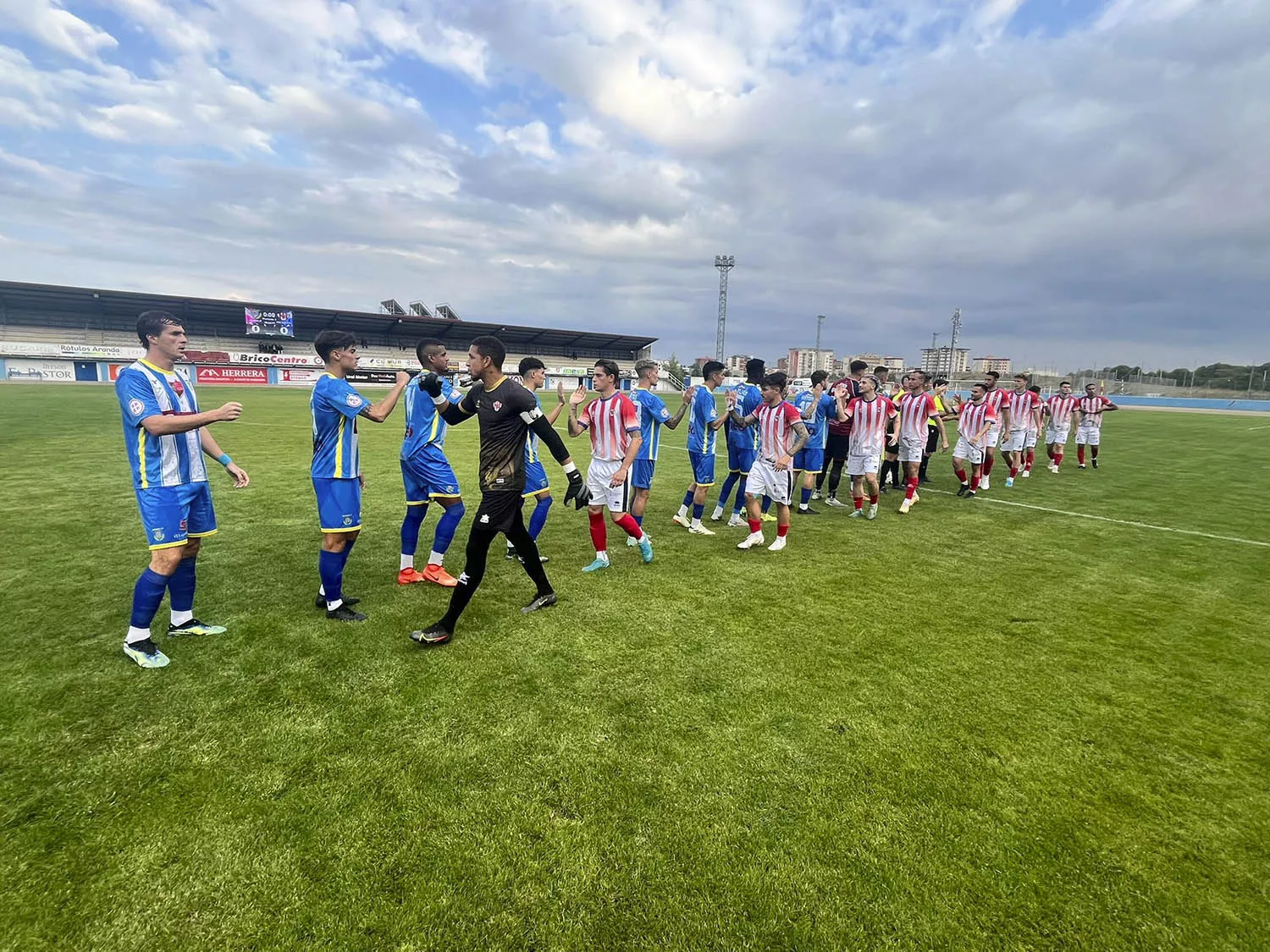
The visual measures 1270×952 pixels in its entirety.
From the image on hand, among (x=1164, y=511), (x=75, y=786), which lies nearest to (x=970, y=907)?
(x=75, y=786)

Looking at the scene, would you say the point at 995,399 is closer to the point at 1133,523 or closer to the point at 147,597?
the point at 1133,523

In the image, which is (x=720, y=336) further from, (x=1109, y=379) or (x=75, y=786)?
(x=75, y=786)

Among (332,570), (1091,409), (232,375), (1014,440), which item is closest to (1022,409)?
(1014,440)

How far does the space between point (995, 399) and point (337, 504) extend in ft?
34.9

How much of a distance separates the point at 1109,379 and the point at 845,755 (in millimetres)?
77814

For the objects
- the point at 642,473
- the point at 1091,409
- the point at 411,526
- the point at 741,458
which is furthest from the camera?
the point at 1091,409

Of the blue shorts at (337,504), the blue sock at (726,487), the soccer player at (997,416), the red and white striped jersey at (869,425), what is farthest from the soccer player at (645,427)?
the soccer player at (997,416)

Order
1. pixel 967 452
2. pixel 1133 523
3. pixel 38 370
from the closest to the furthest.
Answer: pixel 1133 523 → pixel 967 452 → pixel 38 370

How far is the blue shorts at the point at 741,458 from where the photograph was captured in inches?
312

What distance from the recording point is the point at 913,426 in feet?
30.1

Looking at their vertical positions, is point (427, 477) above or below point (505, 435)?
below

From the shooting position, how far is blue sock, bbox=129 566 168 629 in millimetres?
3766

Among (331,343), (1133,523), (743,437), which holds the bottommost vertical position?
(1133,523)

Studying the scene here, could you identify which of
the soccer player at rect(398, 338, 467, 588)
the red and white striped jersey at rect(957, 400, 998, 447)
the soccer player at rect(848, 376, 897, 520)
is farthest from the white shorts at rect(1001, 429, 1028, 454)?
the soccer player at rect(398, 338, 467, 588)
